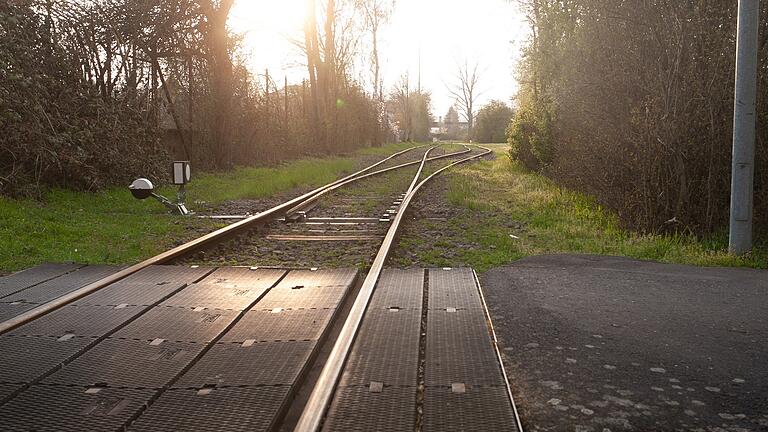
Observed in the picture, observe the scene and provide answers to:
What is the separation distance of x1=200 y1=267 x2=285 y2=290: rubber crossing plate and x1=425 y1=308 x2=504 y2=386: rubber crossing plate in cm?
157

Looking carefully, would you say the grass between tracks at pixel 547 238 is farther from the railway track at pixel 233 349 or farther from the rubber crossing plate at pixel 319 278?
the railway track at pixel 233 349

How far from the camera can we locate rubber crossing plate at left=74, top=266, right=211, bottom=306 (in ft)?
15.9

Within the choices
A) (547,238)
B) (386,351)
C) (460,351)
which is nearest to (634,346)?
(460,351)

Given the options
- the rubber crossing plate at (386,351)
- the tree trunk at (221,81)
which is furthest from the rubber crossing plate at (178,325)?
the tree trunk at (221,81)

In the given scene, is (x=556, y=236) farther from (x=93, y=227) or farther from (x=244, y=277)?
(x=93, y=227)

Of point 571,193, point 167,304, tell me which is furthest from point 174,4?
point 167,304

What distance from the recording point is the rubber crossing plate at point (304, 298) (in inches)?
187

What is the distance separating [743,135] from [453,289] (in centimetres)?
394

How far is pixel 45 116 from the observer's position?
11.4 metres

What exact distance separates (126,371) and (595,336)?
2.76 metres

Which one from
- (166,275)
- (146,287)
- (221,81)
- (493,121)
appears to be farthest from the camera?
(493,121)

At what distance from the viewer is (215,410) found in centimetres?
297

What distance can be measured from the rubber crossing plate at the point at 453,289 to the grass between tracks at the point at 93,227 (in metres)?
3.14

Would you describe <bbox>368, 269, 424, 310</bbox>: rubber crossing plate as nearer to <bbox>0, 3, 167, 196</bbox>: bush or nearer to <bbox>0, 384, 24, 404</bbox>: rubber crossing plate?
<bbox>0, 384, 24, 404</bbox>: rubber crossing plate
